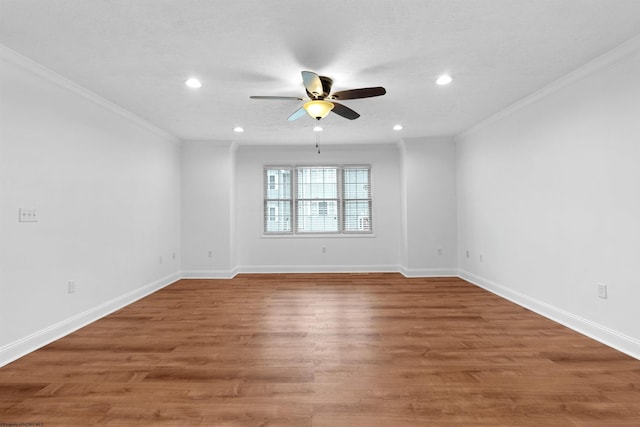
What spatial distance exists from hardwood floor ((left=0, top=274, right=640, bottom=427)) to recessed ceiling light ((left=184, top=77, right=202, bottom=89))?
253cm

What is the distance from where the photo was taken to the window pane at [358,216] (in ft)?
21.4

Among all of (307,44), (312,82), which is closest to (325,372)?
(312,82)

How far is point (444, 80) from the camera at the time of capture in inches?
128

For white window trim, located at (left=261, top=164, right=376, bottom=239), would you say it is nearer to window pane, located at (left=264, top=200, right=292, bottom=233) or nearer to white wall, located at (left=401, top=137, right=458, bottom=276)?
window pane, located at (left=264, top=200, right=292, bottom=233)

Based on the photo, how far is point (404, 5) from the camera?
2078 mm

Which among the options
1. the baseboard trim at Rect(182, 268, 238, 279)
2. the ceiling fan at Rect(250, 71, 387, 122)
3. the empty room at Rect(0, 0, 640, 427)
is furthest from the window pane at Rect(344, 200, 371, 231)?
the ceiling fan at Rect(250, 71, 387, 122)

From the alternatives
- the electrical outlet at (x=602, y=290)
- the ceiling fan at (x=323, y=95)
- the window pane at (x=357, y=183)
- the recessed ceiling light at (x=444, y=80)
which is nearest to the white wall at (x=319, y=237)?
the window pane at (x=357, y=183)

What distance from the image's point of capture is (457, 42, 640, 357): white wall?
2.63 metres

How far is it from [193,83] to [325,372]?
300 centimetres

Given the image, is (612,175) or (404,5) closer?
(404,5)

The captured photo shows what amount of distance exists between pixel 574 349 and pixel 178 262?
575 centimetres

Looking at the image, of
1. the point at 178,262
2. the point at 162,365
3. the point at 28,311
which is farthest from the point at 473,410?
the point at 178,262

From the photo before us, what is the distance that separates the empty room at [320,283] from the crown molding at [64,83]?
0.7 inches

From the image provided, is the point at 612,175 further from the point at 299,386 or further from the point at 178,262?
the point at 178,262
